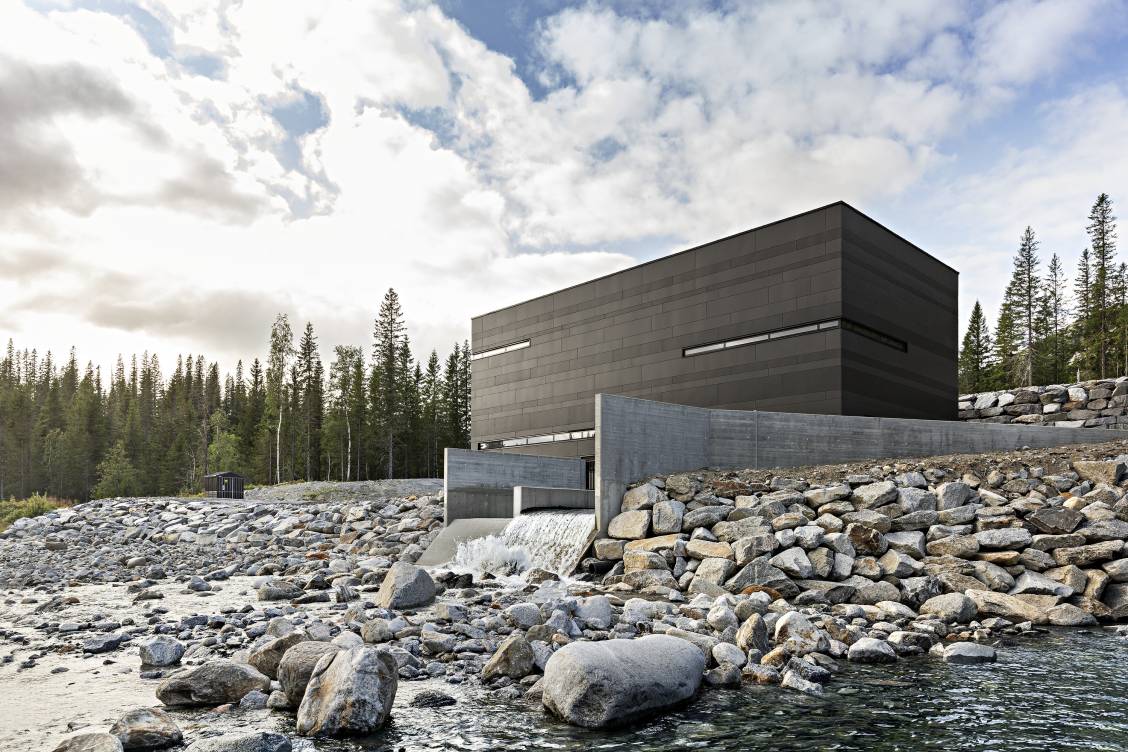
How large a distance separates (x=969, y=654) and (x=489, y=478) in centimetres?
1539

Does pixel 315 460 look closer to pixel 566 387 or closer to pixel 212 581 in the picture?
pixel 566 387

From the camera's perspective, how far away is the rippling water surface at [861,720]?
535 cm

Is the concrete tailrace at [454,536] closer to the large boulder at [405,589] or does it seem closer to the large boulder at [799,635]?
the large boulder at [405,589]

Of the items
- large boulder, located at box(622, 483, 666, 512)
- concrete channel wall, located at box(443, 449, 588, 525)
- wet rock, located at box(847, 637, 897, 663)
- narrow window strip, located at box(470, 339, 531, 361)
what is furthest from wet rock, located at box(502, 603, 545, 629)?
narrow window strip, located at box(470, 339, 531, 361)

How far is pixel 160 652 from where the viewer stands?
7859 mm

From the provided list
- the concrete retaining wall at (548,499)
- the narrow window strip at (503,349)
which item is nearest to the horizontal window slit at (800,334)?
the narrow window strip at (503,349)

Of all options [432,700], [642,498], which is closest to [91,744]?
[432,700]

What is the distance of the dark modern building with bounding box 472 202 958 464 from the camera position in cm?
2462

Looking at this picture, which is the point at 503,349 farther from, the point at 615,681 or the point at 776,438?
the point at 615,681

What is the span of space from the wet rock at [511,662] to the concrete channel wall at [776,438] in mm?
8743

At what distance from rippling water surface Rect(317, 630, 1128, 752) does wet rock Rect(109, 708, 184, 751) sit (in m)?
1.10

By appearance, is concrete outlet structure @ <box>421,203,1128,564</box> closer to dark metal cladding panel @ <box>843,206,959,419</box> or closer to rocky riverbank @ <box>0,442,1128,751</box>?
dark metal cladding panel @ <box>843,206,959,419</box>

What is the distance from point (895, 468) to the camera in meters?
14.6

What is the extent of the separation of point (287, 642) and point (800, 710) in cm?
495
